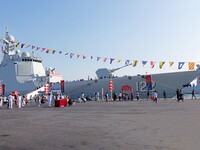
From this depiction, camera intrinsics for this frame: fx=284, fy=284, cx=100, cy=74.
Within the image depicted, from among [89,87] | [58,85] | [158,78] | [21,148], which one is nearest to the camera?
[21,148]

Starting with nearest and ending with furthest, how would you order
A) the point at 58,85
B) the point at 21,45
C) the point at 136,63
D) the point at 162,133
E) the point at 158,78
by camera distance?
1. the point at 162,133
2. the point at 136,63
3. the point at 21,45
4. the point at 158,78
5. the point at 58,85

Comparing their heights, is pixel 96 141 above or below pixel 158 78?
below

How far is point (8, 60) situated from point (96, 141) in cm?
7045

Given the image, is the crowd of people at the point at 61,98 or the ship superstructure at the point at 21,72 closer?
the crowd of people at the point at 61,98

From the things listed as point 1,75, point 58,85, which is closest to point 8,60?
point 1,75

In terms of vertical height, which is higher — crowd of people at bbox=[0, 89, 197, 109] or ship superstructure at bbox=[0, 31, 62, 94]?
ship superstructure at bbox=[0, 31, 62, 94]

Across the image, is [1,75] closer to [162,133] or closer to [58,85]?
[58,85]

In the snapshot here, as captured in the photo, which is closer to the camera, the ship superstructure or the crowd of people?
the crowd of people

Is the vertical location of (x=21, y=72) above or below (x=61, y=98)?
above

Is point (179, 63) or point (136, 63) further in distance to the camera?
point (136, 63)

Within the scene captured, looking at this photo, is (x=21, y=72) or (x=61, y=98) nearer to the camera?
(x=61, y=98)

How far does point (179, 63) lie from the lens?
34469 mm

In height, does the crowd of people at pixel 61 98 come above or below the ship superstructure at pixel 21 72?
below

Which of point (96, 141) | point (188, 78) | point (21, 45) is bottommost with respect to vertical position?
point (96, 141)
